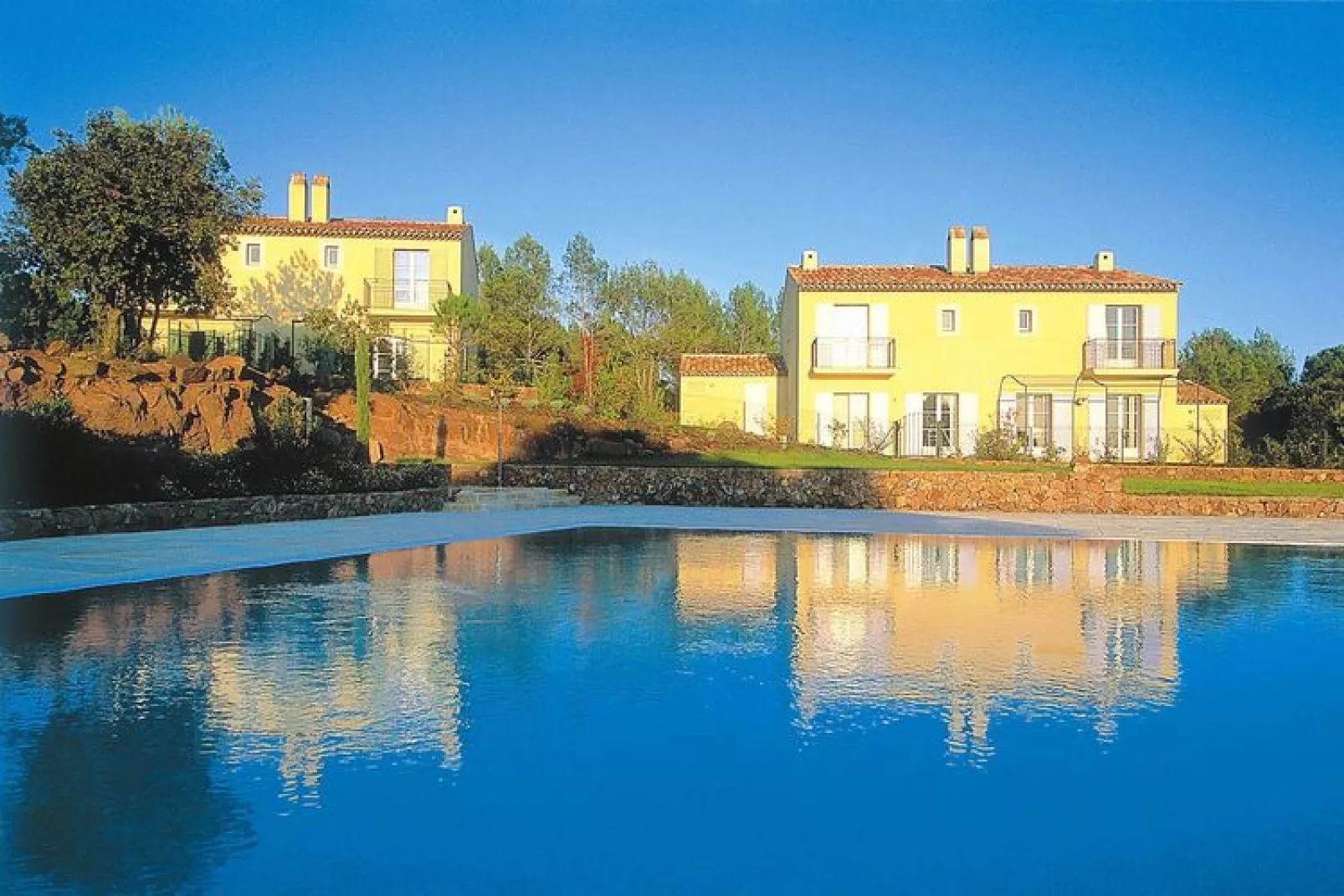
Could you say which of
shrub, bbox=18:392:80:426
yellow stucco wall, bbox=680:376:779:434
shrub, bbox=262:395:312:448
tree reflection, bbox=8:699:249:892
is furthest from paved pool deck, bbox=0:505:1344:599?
yellow stucco wall, bbox=680:376:779:434

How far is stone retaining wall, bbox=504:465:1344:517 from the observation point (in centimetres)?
2605

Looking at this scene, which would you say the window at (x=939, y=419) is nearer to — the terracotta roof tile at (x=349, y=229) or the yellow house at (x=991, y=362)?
the yellow house at (x=991, y=362)

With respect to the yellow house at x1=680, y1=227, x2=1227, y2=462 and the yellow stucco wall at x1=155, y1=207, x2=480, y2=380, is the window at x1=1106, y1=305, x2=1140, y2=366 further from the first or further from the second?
the yellow stucco wall at x1=155, y1=207, x2=480, y2=380

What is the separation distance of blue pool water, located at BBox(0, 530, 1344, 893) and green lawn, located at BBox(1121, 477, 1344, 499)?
17.0 metres

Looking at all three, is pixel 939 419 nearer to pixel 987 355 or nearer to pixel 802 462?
pixel 987 355

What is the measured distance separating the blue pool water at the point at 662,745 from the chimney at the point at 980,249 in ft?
92.4

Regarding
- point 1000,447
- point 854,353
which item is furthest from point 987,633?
point 854,353

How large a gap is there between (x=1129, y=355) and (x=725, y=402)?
13462 mm

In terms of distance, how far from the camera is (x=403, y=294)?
120 feet

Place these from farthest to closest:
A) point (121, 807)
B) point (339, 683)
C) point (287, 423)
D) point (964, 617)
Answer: point (287, 423) < point (964, 617) < point (339, 683) < point (121, 807)

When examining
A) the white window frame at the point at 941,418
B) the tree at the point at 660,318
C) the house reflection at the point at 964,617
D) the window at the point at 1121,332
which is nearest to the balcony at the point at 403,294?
the tree at the point at 660,318

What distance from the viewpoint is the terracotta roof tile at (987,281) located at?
3534cm

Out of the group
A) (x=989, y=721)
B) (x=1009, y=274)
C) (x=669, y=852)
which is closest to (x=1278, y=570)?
(x=989, y=721)

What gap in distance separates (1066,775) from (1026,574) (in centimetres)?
844
